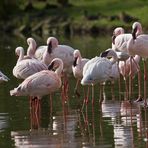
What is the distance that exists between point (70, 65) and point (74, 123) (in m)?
5.31

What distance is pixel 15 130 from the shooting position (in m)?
16.5

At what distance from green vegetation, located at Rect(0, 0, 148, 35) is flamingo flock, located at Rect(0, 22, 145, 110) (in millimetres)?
39345

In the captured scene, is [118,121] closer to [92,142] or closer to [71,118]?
[71,118]

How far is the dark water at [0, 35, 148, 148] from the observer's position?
1473cm

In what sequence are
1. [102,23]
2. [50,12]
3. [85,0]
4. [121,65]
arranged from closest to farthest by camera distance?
[121,65], [102,23], [50,12], [85,0]

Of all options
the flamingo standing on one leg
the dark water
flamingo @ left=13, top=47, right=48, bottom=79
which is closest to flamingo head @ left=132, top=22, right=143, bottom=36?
the flamingo standing on one leg

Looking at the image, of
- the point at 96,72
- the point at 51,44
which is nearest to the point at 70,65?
the point at 51,44

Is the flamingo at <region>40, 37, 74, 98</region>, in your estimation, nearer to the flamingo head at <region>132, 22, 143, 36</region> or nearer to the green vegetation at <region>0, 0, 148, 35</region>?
the flamingo head at <region>132, 22, 143, 36</region>

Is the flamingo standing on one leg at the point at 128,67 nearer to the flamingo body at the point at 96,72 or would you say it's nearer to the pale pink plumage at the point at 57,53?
the pale pink plumage at the point at 57,53

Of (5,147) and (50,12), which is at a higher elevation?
(50,12)

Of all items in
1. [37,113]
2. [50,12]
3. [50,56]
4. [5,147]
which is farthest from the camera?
[50,12]

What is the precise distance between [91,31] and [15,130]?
5156 centimetres

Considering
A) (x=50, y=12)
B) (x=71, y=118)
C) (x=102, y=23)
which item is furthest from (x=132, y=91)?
(x=50, y=12)

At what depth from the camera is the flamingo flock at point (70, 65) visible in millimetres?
17938
